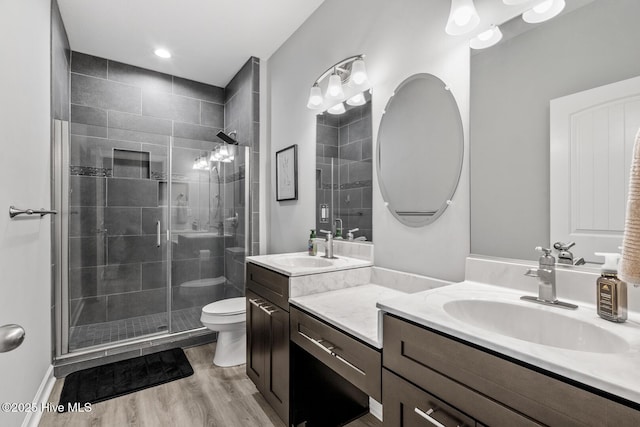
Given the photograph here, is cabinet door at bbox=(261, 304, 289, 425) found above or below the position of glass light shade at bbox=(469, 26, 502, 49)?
below

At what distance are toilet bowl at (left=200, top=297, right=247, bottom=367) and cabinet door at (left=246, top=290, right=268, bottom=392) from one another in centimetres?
36

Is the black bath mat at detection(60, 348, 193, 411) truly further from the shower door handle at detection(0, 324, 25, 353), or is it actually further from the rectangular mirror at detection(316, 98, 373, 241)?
the shower door handle at detection(0, 324, 25, 353)

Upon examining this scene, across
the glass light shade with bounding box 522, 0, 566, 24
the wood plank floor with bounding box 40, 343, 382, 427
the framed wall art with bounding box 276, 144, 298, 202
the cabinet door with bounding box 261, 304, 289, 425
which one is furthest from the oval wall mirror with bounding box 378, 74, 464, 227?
the wood plank floor with bounding box 40, 343, 382, 427

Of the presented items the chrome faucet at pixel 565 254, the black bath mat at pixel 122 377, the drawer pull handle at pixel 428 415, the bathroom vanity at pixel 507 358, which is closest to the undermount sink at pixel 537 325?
the bathroom vanity at pixel 507 358

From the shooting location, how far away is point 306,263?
2100 mm

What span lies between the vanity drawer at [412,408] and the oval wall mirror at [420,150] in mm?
806

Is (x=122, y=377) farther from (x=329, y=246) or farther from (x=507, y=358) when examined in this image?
(x=507, y=358)

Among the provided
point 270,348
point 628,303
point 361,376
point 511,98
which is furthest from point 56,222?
point 628,303

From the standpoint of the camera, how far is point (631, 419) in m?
0.52

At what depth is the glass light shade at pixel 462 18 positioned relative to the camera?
1255 mm

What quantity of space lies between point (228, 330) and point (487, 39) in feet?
7.85

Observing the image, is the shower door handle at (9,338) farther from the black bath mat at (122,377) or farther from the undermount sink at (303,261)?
the black bath mat at (122,377)

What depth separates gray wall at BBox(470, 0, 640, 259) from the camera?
96 cm

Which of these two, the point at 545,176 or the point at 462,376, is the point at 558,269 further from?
the point at 462,376
